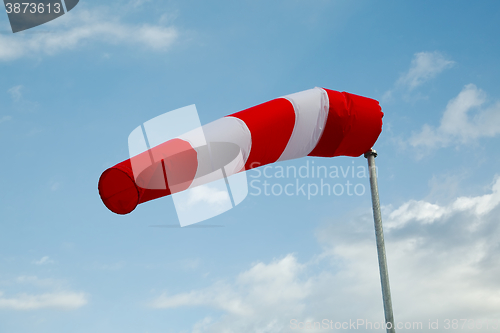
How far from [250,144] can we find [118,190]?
74.8 inches

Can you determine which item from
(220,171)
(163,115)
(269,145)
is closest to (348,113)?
(269,145)

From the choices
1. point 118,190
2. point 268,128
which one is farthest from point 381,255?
point 118,190

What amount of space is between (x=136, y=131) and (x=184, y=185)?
0.95 metres

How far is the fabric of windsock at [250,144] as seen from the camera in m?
5.01

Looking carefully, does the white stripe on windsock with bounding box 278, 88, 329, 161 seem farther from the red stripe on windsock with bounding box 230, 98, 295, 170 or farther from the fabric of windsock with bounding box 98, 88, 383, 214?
the red stripe on windsock with bounding box 230, 98, 295, 170

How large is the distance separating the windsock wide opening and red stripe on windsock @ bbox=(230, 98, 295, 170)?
1.74 metres

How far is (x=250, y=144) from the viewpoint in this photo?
5957 millimetres

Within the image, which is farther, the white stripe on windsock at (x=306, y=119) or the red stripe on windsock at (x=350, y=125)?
the red stripe on windsock at (x=350, y=125)

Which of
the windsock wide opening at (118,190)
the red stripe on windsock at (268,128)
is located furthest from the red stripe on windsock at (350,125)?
the windsock wide opening at (118,190)

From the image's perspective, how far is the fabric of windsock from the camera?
5.01 m

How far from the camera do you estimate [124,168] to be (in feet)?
16.2

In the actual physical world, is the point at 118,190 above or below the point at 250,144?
below

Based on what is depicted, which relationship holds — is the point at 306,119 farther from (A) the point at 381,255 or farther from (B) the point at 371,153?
(A) the point at 381,255

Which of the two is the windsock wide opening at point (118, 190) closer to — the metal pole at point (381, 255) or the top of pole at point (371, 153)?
the metal pole at point (381, 255)
